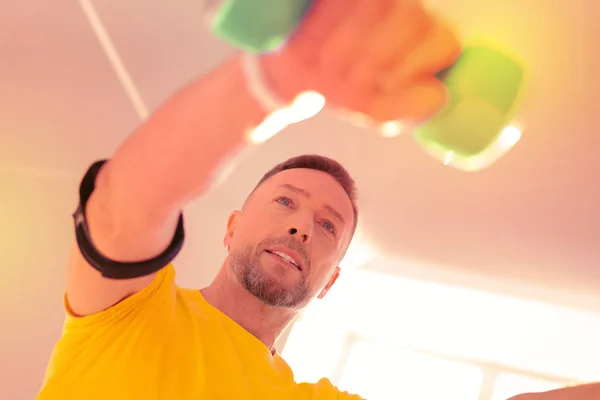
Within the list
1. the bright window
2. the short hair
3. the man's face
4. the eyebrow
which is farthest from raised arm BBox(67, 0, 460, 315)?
the bright window

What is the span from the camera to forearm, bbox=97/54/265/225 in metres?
0.43

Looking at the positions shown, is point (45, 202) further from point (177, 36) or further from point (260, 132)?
point (260, 132)

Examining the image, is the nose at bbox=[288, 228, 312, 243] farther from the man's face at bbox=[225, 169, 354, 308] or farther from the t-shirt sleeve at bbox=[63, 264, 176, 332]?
the t-shirt sleeve at bbox=[63, 264, 176, 332]

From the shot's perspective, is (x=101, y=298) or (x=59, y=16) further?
(x=59, y=16)

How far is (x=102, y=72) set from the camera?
1.20 metres

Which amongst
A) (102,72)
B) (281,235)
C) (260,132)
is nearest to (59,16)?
(102,72)

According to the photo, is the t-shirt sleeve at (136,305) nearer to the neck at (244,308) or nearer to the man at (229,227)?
the man at (229,227)

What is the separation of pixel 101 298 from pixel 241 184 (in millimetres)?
939

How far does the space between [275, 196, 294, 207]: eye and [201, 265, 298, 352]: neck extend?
5.9 inches

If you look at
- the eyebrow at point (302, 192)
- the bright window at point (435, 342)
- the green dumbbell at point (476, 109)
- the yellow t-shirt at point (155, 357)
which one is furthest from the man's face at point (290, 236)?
the bright window at point (435, 342)

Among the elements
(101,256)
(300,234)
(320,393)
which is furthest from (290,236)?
(101,256)

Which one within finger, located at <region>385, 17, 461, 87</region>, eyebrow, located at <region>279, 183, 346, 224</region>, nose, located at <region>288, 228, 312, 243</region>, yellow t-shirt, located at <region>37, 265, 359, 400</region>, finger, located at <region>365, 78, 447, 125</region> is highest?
eyebrow, located at <region>279, 183, 346, 224</region>

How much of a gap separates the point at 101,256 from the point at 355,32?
0.30 m

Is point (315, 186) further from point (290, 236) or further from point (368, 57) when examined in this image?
point (368, 57)
